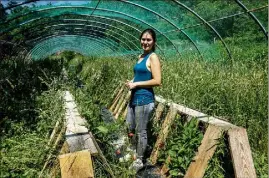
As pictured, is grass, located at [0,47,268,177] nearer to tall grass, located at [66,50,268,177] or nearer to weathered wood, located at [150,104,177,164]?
tall grass, located at [66,50,268,177]

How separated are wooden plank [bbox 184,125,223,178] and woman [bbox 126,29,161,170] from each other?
0.80 meters

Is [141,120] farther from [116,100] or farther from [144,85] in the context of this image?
[116,100]

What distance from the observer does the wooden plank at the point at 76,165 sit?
269cm

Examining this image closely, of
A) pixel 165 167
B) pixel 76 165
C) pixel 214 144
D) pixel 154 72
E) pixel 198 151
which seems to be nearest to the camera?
pixel 76 165

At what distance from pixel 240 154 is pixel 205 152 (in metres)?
0.41

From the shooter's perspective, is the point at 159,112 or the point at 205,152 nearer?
the point at 205,152

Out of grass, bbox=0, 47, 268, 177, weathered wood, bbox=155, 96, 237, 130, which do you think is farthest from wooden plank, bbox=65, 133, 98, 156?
weathered wood, bbox=155, 96, 237, 130

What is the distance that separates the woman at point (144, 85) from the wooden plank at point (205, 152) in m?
0.80

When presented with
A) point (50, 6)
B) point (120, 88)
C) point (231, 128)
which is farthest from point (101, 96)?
point (231, 128)

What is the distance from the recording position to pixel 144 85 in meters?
3.87

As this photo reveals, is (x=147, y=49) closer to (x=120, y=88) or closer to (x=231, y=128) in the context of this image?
(x=231, y=128)

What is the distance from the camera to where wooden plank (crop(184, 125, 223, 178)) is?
3.29 m

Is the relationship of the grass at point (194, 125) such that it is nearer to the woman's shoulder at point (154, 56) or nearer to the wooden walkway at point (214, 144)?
the wooden walkway at point (214, 144)

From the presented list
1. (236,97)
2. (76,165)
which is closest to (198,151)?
(236,97)
